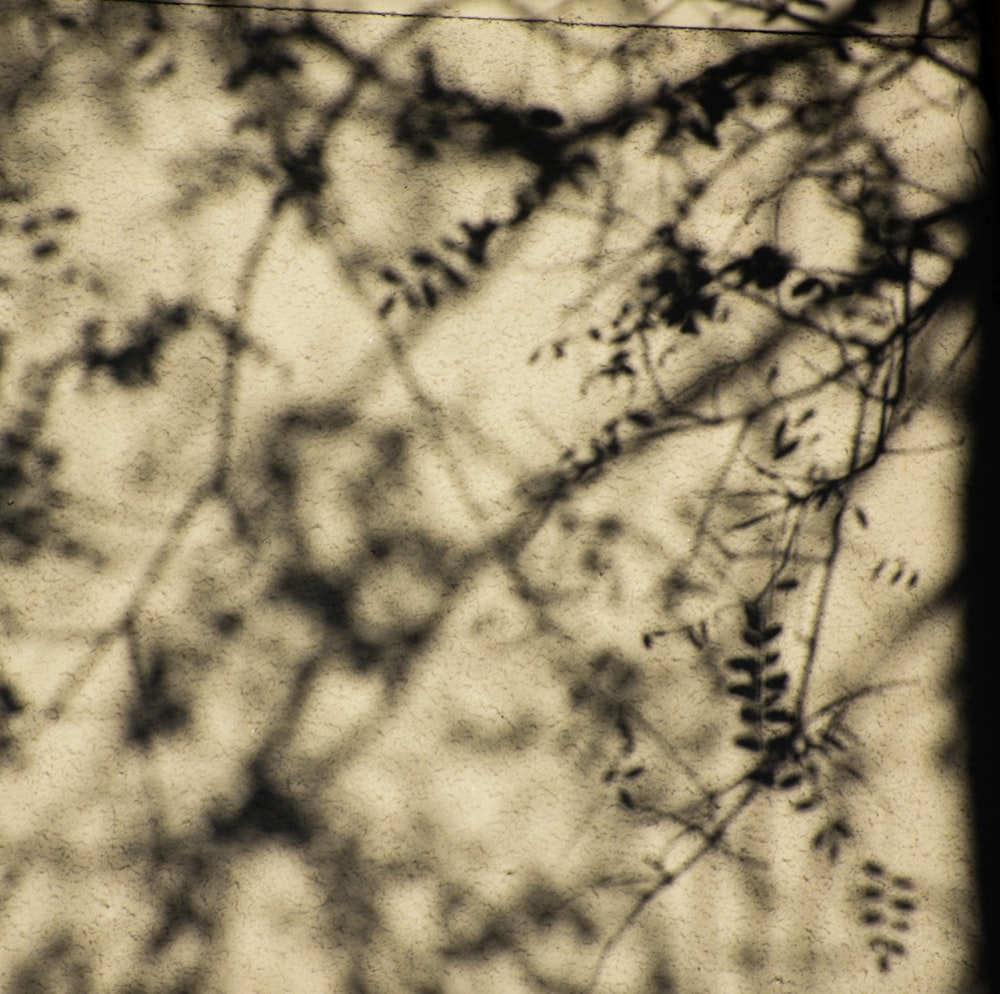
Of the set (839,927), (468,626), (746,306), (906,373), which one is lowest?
(839,927)

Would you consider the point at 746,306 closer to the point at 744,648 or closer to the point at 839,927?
the point at 744,648

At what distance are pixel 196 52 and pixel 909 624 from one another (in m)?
3.29

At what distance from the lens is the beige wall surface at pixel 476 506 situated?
277 cm

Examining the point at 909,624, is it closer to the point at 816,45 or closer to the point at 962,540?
the point at 962,540

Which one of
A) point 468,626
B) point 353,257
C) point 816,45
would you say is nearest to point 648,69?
point 816,45

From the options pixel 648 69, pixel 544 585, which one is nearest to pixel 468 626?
pixel 544 585

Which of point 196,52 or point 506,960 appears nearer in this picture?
point 506,960

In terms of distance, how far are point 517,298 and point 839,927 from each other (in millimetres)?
2407

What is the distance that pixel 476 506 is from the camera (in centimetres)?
296

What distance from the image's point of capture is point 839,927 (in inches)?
111

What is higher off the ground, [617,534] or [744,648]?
[617,534]

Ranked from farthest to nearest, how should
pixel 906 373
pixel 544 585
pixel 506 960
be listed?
pixel 906 373 → pixel 544 585 → pixel 506 960

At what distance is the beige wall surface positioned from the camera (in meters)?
2.77

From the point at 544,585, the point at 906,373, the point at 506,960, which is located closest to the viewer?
the point at 506,960
